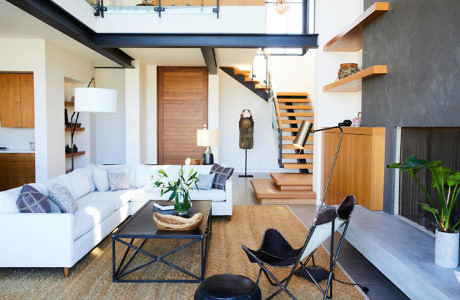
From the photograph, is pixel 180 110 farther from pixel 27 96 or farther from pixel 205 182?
pixel 205 182

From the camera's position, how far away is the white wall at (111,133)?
9.47m

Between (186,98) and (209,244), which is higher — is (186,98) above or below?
above

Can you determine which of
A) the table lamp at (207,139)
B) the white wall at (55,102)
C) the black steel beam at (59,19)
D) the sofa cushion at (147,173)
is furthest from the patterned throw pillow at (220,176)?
the white wall at (55,102)

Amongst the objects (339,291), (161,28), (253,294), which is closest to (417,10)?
(339,291)

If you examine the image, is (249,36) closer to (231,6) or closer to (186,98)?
(231,6)

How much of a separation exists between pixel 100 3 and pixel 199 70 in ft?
12.0

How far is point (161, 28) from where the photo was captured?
236 inches

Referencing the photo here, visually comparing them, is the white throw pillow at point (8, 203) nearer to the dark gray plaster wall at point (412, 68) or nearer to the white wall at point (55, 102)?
the white wall at point (55, 102)

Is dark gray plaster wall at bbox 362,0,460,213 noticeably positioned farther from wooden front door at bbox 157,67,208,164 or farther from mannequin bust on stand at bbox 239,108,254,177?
wooden front door at bbox 157,67,208,164

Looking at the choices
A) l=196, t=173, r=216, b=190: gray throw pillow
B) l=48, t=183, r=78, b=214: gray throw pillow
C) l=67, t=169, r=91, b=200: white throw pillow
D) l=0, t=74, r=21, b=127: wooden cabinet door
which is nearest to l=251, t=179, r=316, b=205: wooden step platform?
l=196, t=173, r=216, b=190: gray throw pillow

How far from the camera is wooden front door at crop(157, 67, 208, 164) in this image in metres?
9.39

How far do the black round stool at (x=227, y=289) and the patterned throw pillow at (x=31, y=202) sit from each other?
6.03 ft

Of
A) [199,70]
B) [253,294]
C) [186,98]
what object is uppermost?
[199,70]

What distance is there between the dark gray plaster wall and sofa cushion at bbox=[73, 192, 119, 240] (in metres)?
3.24
